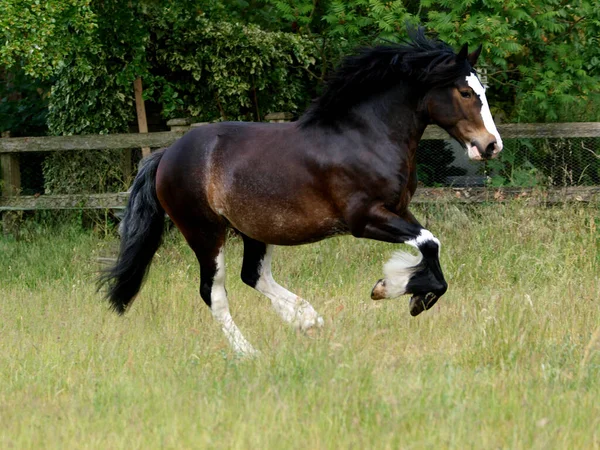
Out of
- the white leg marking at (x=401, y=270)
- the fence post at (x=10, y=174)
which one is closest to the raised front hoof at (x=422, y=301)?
the white leg marking at (x=401, y=270)

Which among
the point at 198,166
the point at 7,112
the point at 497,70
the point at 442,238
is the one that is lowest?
the point at 7,112

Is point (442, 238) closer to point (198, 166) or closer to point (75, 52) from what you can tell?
point (198, 166)

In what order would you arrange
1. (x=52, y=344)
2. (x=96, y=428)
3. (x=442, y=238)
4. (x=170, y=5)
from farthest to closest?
(x=170, y=5), (x=442, y=238), (x=52, y=344), (x=96, y=428)

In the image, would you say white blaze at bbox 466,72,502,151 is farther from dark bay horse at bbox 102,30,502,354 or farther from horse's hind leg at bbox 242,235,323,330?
horse's hind leg at bbox 242,235,323,330

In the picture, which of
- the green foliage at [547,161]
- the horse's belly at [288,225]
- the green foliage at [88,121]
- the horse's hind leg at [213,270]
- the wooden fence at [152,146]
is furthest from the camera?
the green foliage at [88,121]

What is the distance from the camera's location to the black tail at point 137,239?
24.6 ft

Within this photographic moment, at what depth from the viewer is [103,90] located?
13.0 metres

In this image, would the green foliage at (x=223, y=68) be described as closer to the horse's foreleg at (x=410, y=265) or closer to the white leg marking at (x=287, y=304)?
the white leg marking at (x=287, y=304)

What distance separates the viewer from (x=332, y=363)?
506 centimetres

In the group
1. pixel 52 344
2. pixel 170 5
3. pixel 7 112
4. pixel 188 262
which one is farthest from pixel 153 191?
pixel 7 112

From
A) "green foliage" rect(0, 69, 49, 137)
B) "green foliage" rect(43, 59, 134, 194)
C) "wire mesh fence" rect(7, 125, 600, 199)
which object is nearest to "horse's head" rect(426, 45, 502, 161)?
"wire mesh fence" rect(7, 125, 600, 199)

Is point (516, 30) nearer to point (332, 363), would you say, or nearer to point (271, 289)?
point (271, 289)

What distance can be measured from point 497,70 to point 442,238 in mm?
3161

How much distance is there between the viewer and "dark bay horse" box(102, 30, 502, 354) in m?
6.25
